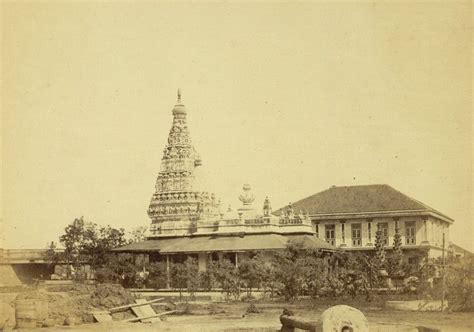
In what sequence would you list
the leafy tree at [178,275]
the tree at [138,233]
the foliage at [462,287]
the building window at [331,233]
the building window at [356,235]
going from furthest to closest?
the tree at [138,233] → the building window at [331,233] → the building window at [356,235] → the leafy tree at [178,275] → the foliage at [462,287]

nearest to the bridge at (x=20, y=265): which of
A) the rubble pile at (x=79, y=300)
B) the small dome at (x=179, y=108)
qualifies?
the small dome at (x=179, y=108)

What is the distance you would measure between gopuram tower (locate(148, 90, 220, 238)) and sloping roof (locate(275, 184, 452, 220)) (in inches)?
242

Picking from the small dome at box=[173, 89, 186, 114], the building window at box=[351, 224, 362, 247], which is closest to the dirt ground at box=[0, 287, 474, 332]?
the building window at box=[351, 224, 362, 247]

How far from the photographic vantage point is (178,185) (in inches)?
2058

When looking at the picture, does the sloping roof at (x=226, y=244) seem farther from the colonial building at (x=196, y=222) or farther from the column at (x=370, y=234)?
the column at (x=370, y=234)

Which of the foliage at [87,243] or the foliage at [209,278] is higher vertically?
the foliage at [87,243]

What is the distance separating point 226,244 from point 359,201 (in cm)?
890

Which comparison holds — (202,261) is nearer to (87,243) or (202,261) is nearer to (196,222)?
(196,222)

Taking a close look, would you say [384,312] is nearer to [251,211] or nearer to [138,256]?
[251,211]

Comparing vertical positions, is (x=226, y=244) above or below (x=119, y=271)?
above

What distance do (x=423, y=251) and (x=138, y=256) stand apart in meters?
15.0

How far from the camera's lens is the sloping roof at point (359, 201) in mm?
44094

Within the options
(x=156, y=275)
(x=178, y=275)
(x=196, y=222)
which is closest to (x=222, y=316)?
(x=178, y=275)

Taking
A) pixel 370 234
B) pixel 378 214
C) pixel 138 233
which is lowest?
pixel 370 234
